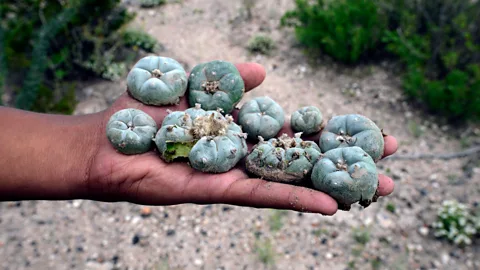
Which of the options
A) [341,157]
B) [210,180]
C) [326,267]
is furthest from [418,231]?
[210,180]

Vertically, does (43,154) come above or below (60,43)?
above

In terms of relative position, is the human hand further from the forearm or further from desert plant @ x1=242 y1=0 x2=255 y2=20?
desert plant @ x1=242 y1=0 x2=255 y2=20

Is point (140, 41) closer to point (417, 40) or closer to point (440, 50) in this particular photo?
point (417, 40)

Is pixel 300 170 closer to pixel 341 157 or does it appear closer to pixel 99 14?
pixel 341 157

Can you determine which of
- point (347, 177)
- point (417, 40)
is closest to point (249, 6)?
point (417, 40)

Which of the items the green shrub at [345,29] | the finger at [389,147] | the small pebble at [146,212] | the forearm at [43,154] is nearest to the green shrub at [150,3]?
the green shrub at [345,29]
